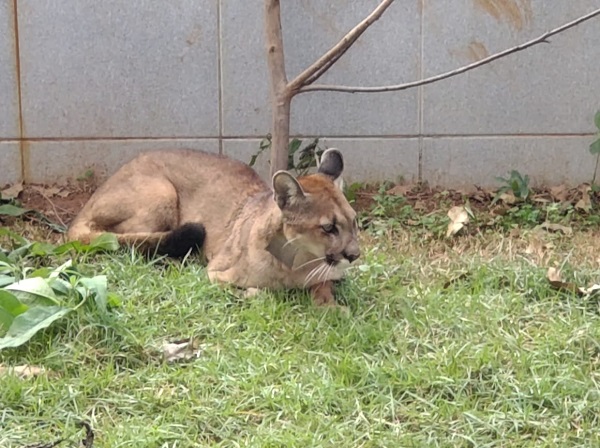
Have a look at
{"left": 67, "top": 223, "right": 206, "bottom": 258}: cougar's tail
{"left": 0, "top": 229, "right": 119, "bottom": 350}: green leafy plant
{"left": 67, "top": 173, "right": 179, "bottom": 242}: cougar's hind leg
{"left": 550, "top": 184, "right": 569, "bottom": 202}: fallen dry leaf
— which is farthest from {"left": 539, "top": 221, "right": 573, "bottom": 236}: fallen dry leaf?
{"left": 0, "top": 229, "right": 119, "bottom": 350}: green leafy plant

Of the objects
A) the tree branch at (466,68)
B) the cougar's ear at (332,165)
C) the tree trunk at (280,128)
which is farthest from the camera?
the tree trunk at (280,128)

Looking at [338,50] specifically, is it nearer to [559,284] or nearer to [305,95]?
[305,95]

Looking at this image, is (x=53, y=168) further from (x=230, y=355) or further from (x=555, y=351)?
(x=555, y=351)

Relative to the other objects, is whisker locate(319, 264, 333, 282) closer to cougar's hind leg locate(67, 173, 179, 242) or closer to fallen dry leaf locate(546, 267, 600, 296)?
fallen dry leaf locate(546, 267, 600, 296)

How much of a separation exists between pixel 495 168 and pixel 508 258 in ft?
5.65

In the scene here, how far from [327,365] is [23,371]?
1.27 m

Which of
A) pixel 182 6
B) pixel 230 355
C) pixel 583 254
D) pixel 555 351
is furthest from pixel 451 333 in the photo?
pixel 182 6

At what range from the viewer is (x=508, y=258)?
5.39 m

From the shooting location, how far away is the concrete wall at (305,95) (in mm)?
6781

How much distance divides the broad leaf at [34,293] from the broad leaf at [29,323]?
0.09 meters

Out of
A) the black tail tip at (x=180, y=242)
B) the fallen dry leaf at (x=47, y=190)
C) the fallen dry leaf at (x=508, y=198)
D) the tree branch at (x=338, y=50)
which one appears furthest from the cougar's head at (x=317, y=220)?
the fallen dry leaf at (x=47, y=190)

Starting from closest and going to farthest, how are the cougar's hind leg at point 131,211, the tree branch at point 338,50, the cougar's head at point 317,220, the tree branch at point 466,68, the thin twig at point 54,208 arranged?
1. the cougar's head at point 317,220
2. the tree branch at point 466,68
3. the tree branch at point 338,50
4. the cougar's hind leg at point 131,211
5. the thin twig at point 54,208

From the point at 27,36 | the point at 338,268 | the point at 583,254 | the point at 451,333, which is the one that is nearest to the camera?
the point at 451,333

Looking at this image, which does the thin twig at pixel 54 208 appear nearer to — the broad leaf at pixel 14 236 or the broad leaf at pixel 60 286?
the broad leaf at pixel 14 236
